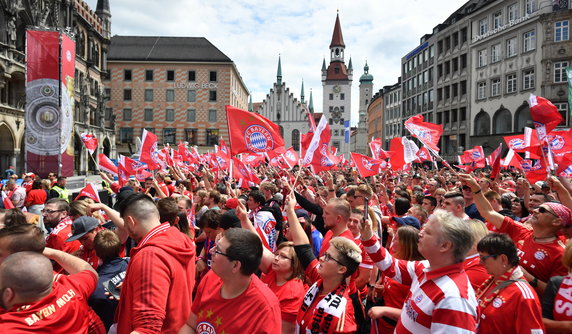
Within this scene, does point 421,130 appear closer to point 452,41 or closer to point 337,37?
point 452,41

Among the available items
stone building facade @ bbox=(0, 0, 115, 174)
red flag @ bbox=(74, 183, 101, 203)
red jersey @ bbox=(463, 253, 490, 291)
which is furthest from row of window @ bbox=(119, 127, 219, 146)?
red jersey @ bbox=(463, 253, 490, 291)

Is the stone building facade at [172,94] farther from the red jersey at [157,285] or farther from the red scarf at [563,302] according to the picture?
the red scarf at [563,302]

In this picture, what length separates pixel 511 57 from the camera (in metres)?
37.4

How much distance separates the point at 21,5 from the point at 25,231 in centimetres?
3131

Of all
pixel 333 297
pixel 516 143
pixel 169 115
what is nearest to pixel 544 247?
pixel 333 297

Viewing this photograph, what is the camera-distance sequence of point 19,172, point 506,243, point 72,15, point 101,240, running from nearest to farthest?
point 506,243 → point 101,240 → point 19,172 → point 72,15

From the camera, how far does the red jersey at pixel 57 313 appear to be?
230 cm

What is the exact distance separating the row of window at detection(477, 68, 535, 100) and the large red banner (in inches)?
1396

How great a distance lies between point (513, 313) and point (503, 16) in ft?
142

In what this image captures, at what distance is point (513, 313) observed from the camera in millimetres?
2758

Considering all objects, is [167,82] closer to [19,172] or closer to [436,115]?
[19,172]

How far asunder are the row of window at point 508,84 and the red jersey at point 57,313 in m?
39.9

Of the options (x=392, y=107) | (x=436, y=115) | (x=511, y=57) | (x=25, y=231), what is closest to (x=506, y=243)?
(x=25, y=231)

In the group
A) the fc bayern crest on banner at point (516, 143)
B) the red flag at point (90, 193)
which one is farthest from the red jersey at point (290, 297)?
the fc bayern crest on banner at point (516, 143)
